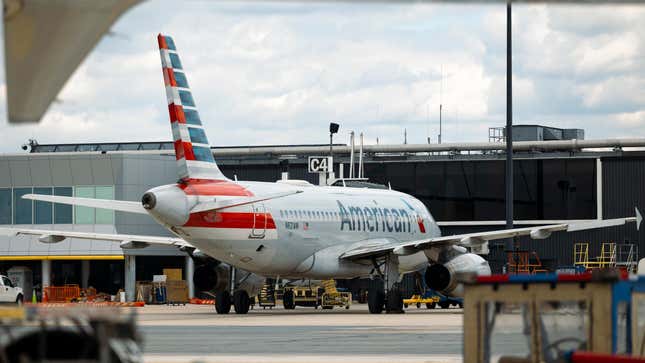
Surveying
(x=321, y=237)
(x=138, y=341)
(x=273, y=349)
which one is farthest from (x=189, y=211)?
(x=138, y=341)

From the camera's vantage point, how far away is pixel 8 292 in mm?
54750

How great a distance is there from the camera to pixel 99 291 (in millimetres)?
60719

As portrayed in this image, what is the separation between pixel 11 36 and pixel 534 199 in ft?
172

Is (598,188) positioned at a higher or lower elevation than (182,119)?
lower

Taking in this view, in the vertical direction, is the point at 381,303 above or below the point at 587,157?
below

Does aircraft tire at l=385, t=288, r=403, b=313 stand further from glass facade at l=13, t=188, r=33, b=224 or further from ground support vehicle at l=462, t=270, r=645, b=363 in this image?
ground support vehicle at l=462, t=270, r=645, b=363

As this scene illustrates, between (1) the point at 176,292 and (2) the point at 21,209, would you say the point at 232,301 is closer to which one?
(1) the point at 176,292

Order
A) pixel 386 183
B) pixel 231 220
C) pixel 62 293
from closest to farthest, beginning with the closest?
pixel 231 220
pixel 62 293
pixel 386 183

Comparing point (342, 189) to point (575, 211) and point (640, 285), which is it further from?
point (640, 285)

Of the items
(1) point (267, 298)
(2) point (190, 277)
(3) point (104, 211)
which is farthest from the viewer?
(2) point (190, 277)

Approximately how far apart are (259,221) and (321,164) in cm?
1853

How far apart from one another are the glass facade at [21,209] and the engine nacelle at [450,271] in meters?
23.7

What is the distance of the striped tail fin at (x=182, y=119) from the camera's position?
117ft

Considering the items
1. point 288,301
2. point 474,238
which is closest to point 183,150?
point 474,238
